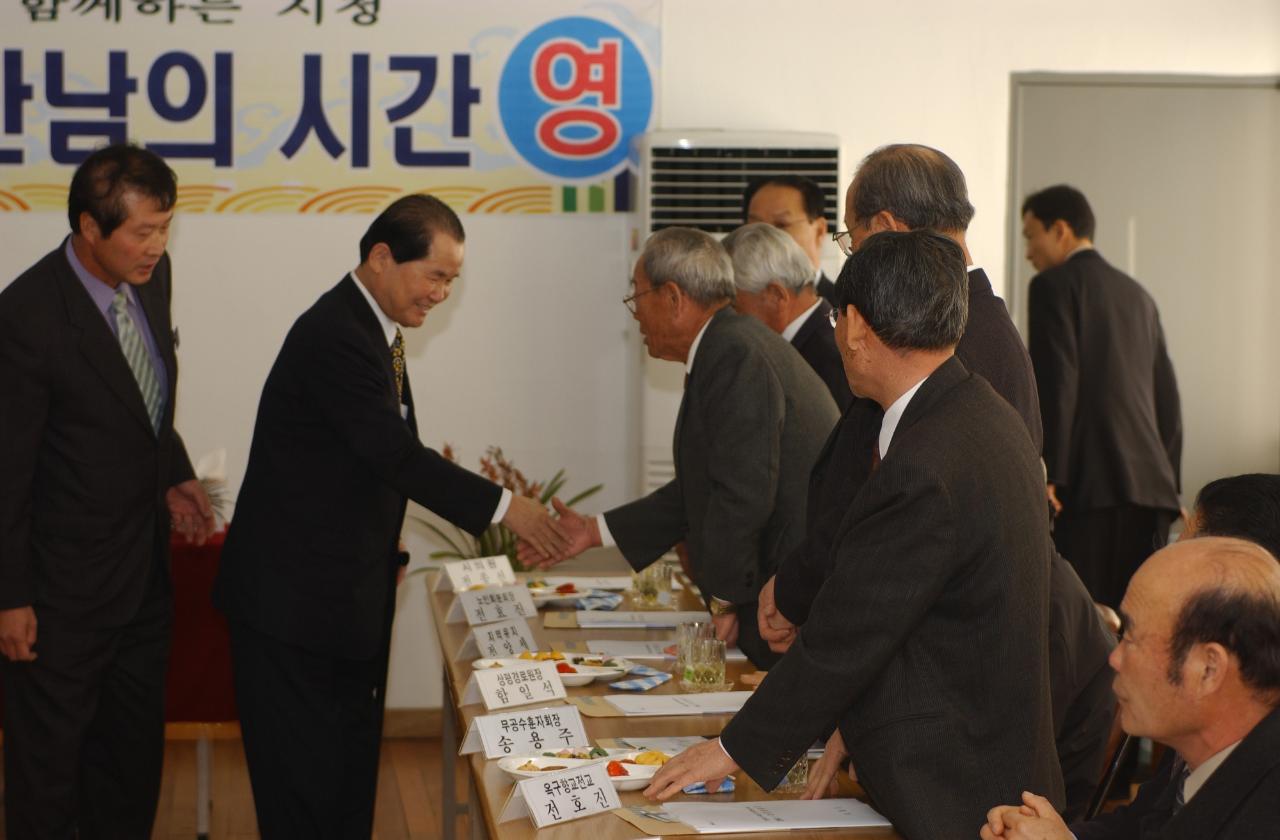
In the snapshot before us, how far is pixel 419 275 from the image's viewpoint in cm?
330

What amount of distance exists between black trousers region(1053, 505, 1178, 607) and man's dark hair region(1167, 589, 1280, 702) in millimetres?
3862

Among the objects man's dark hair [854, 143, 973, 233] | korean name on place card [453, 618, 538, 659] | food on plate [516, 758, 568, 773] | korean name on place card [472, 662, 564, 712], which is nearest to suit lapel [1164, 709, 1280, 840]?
food on plate [516, 758, 568, 773]

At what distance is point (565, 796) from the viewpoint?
7.03 feet

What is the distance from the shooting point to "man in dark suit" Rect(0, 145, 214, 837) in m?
3.26

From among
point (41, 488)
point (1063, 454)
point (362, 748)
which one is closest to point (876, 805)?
point (362, 748)

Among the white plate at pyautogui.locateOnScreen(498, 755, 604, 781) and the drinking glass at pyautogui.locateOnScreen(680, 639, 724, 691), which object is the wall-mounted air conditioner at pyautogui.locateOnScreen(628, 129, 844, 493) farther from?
the white plate at pyautogui.locateOnScreen(498, 755, 604, 781)

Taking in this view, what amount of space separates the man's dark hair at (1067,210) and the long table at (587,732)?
92.3 inches

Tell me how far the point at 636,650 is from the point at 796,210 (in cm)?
208

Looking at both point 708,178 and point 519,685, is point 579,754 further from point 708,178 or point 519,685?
point 708,178

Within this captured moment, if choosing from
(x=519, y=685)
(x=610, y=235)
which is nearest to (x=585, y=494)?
(x=610, y=235)

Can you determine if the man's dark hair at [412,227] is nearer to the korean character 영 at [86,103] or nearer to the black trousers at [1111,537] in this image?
the korean character 영 at [86,103]

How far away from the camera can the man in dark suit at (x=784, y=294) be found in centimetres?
374

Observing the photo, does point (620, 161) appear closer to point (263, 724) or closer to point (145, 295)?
point (145, 295)

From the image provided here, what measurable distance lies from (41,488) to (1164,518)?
3877 mm
